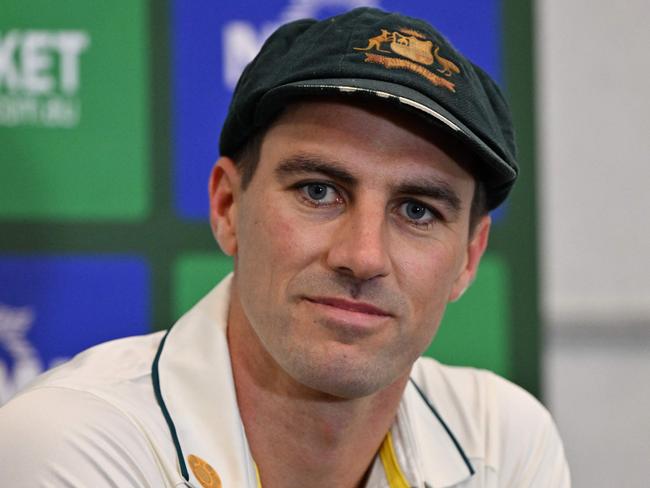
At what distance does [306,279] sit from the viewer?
49.3 inches

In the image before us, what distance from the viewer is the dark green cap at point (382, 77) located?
4.08ft

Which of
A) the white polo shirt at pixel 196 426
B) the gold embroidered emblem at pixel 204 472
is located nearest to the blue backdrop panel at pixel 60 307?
the white polo shirt at pixel 196 426

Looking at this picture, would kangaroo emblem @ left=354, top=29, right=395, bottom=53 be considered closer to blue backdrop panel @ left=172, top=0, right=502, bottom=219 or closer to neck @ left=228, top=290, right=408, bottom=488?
neck @ left=228, top=290, right=408, bottom=488

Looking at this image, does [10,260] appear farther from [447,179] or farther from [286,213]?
[447,179]

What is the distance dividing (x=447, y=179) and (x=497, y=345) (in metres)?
1.06

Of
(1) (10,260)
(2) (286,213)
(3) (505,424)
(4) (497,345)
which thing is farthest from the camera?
(4) (497,345)

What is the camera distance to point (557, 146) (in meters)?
2.41

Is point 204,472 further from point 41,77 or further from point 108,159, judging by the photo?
point 41,77

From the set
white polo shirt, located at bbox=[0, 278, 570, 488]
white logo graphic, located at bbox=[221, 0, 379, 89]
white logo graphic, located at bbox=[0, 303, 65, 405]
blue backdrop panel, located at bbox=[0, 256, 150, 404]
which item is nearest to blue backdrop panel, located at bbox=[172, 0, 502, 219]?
white logo graphic, located at bbox=[221, 0, 379, 89]

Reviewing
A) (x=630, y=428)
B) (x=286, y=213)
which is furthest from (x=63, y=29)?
(x=630, y=428)

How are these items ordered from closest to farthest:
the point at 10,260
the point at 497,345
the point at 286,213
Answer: the point at 286,213 → the point at 10,260 → the point at 497,345

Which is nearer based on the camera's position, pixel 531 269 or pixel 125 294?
pixel 125 294

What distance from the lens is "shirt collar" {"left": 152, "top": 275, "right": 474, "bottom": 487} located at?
1310 mm

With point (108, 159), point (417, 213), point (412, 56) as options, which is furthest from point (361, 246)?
point (108, 159)
